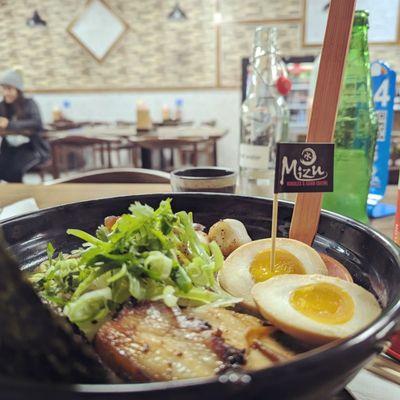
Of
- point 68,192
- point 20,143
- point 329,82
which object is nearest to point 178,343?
point 329,82

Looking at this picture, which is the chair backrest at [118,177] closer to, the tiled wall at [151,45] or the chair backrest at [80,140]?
the chair backrest at [80,140]

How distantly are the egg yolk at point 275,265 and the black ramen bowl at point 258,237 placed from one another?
0.33 feet

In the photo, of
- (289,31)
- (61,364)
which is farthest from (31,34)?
(61,364)

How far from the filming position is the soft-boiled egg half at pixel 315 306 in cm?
50

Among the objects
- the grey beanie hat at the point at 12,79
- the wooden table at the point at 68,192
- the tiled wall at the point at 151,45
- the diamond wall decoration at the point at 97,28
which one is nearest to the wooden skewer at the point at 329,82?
the wooden table at the point at 68,192

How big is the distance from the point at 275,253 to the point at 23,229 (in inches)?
19.6

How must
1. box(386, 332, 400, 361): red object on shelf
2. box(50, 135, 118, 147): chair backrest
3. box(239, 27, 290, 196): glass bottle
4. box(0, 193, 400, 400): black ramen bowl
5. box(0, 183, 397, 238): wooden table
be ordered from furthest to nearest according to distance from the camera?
box(50, 135, 118, 147): chair backrest, box(239, 27, 290, 196): glass bottle, box(0, 183, 397, 238): wooden table, box(386, 332, 400, 361): red object on shelf, box(0, 193, 400, 400): black ramen bowl

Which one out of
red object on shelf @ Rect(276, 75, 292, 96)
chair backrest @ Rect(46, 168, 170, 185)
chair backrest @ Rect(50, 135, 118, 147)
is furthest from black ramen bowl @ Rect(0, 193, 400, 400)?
chair backrest @ Rect(50, 135, 118, 147)

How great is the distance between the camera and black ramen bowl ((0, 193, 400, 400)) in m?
0.29

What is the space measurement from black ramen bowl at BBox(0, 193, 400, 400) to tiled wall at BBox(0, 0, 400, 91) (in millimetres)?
7072

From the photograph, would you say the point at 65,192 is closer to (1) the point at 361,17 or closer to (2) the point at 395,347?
(1) the point at 361,17

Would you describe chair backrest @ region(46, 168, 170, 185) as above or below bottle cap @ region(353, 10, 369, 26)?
below

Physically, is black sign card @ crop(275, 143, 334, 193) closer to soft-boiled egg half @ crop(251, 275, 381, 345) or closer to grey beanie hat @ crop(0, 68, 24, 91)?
soft-boiled egg half @ crop(251, 275, 381, 345)

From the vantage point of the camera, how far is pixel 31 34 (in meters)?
8.13
